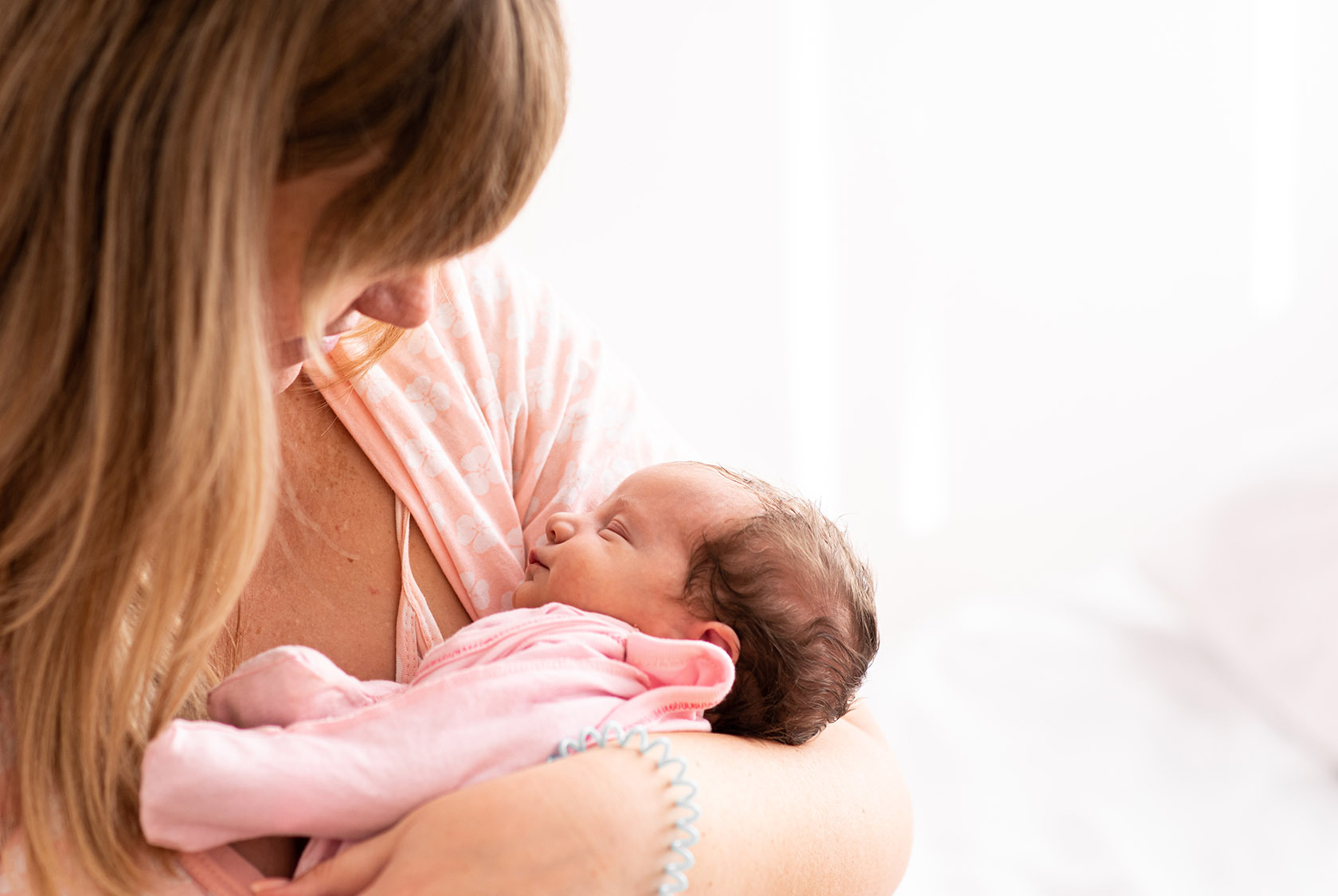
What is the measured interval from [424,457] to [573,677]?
1.00 ft

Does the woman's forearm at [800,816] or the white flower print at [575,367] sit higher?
the white flower print at [575,367]

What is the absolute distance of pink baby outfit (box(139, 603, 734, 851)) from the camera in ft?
2.67

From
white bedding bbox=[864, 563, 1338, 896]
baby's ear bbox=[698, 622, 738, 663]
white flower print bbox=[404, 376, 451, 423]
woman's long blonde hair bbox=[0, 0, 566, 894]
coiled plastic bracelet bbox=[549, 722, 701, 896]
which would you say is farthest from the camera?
white bedding bbox=[864, 563, 1338, 896]

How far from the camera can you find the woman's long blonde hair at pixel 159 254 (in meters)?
0.73

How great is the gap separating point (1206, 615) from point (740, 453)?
983 mm

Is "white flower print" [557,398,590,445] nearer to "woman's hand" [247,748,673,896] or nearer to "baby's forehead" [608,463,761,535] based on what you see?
"baby's forehead" [608,463,761,535]

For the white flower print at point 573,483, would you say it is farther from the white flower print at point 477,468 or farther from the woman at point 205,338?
the woman at point 205,338

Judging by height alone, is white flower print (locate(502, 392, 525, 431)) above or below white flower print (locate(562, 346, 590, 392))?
below

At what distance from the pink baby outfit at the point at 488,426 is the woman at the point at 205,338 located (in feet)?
0.62

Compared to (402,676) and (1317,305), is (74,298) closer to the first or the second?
(402,676)

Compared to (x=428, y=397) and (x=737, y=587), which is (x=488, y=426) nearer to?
(x=428, y=397)

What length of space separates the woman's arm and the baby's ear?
90mm

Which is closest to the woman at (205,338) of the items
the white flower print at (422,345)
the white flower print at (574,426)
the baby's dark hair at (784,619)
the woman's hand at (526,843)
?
the woman's hand at (526,843)

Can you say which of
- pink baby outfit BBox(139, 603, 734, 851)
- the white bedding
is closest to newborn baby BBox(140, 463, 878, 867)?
pink baby outfit BBox(139, 603, 734, 851)
